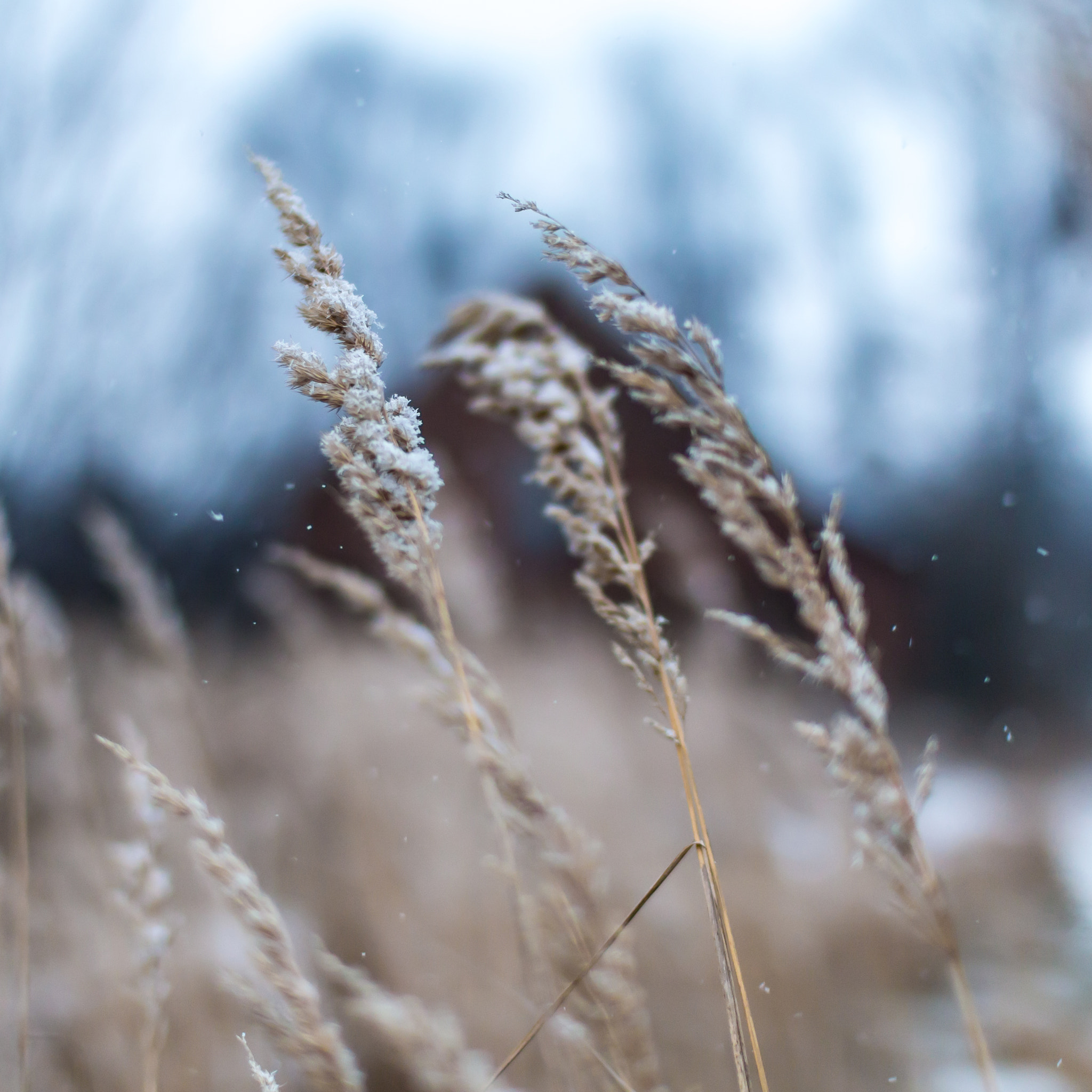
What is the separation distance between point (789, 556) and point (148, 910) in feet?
1.84

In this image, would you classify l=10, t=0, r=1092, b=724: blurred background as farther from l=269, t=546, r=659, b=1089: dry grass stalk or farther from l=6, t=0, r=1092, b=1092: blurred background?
l=269, t=546, r=659, b=1089: dry grass stalk

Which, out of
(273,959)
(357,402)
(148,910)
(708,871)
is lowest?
(148,910)

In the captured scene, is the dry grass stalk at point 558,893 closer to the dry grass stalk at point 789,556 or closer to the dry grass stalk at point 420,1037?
the dry grass stalk at point 420,1037

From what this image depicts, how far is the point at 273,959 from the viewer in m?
0.38

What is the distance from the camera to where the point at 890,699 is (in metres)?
2.06

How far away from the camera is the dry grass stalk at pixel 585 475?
406 millimetres

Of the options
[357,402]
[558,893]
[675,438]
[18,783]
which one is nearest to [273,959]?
[558,893]

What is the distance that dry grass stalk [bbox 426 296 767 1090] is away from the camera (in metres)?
0.41

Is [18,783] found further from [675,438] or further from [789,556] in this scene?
[675,438]

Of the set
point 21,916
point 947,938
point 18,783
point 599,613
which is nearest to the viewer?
point 947,938

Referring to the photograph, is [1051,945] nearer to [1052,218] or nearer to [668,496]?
[668,496]

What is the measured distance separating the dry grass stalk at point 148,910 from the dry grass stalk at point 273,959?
0.41ft

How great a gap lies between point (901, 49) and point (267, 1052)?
272 centimetres

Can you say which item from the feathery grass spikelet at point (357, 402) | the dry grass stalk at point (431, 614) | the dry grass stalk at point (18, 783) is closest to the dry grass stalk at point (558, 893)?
the dry grass stalk at point (431, 614)
